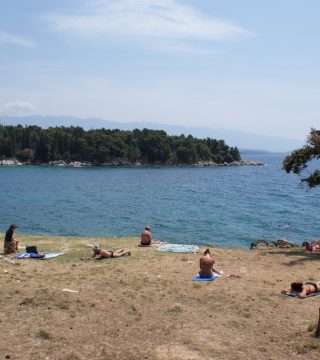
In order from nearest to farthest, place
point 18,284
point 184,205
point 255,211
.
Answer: point 18,284 < point 255,211 < point 184,205

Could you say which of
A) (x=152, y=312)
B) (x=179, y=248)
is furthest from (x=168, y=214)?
(x=152, y=312)

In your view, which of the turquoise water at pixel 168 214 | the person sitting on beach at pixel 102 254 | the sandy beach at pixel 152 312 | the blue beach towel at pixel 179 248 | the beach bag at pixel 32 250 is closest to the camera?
the sandy beach at pixel 152 312

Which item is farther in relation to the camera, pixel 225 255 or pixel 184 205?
pixel 184 205

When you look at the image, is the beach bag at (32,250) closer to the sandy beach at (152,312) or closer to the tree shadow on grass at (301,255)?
the sandy beach at (152,312)

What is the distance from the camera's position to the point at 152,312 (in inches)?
605

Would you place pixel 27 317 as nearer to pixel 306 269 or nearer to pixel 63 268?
pixel 63 268

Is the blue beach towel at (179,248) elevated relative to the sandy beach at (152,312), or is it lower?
lower

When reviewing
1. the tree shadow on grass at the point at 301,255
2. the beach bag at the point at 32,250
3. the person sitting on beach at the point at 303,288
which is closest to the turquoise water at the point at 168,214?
the tree shadow on grass at the point at 301,255

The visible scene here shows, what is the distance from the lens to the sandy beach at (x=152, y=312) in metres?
12.1

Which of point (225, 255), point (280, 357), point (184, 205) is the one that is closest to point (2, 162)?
point (184, 205)

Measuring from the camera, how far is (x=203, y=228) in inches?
1950

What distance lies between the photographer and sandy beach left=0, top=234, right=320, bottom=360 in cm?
1213

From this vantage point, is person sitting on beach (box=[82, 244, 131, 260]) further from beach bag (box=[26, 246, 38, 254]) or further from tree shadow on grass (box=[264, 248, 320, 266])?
tree shadow on grass (box=[264, 248, 320, 266])

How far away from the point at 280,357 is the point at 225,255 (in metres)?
15.4
